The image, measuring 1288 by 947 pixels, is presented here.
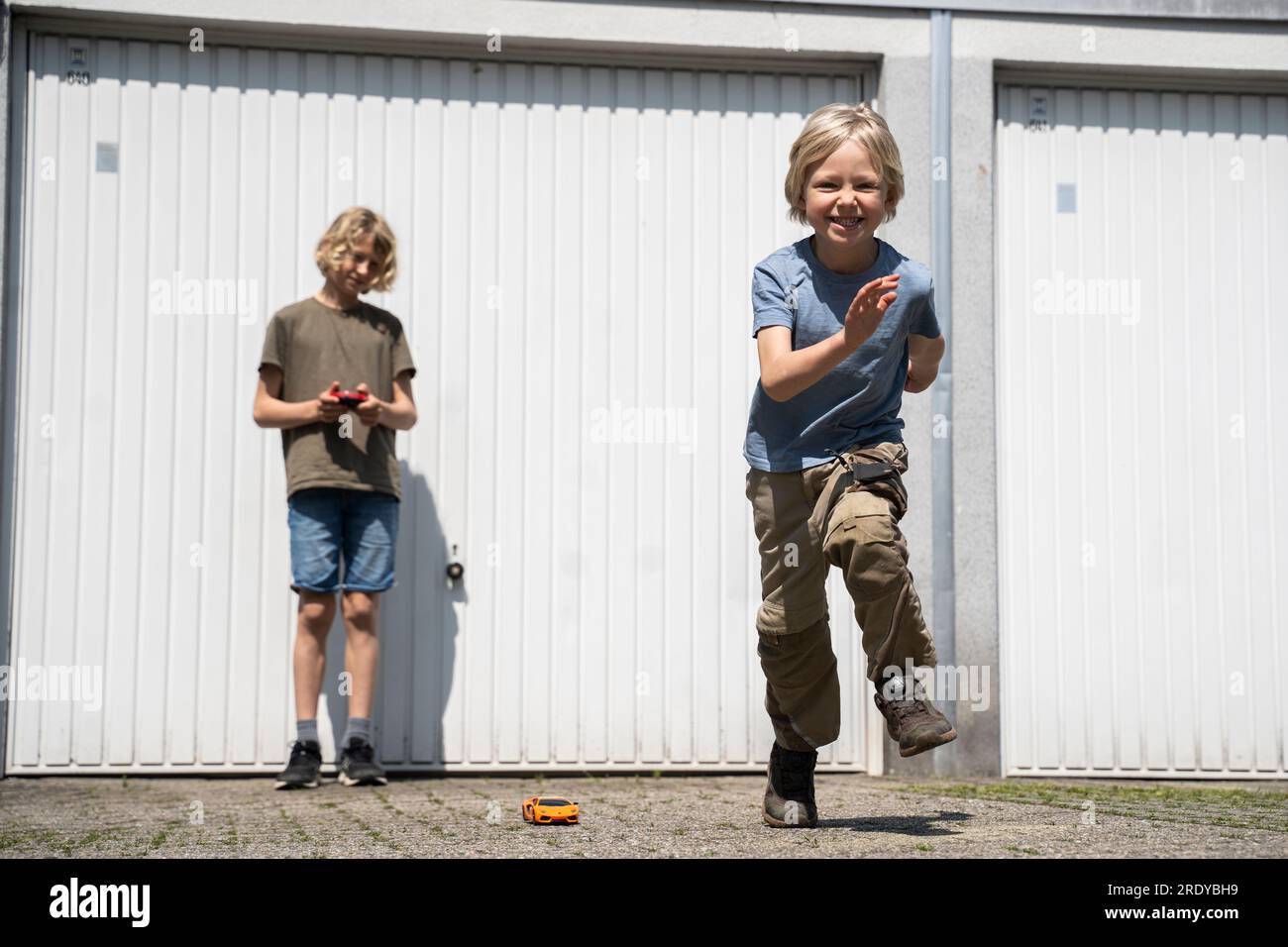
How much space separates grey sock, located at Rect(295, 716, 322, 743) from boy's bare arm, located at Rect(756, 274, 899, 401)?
267cm

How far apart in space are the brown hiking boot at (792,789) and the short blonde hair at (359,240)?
105 inches

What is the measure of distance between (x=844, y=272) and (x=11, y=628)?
3880mm

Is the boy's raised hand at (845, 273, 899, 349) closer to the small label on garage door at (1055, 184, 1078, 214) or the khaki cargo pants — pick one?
the khaki cargo pants

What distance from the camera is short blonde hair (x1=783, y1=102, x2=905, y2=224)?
4.11 metres

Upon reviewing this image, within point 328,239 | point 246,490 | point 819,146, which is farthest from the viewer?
point 246,490

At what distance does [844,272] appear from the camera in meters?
4.30

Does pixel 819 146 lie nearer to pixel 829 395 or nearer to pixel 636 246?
pixel 829 395

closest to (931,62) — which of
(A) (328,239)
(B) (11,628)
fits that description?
(A) (328,239)

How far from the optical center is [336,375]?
611 cm

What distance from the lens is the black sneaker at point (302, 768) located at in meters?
5.85

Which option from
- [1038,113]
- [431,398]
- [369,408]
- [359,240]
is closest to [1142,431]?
[1038,113]

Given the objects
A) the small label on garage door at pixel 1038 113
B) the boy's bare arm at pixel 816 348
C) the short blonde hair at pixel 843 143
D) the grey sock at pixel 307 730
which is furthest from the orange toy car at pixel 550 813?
the small label on garage door at pixel 1038 113


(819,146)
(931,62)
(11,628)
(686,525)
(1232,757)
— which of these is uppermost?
(931,62)

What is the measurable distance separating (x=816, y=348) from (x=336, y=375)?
2.78 m
